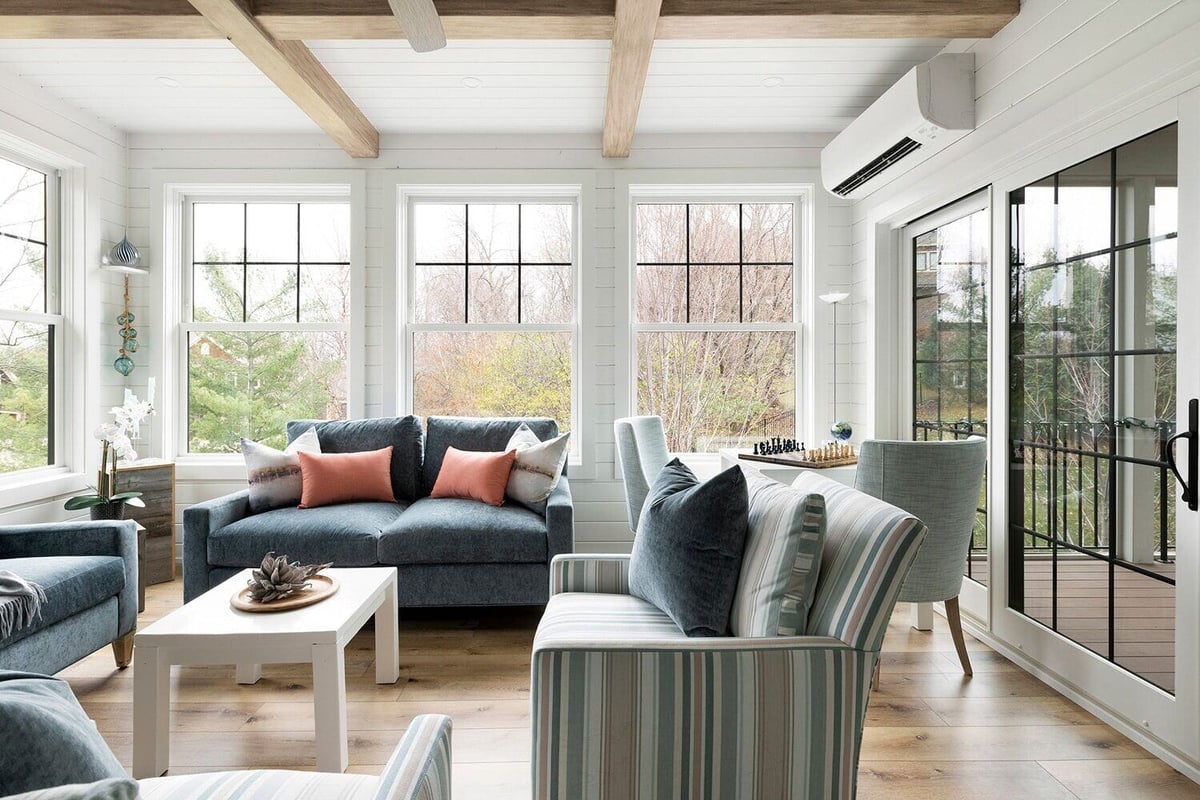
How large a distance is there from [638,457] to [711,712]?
2.13 m

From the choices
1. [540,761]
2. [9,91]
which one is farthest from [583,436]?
[9,91]

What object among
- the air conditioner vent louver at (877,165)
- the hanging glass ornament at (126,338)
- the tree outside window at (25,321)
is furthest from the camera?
the hanging glass ornament at (126,338)

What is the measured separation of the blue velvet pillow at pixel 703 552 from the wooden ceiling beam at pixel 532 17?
6.20 ft

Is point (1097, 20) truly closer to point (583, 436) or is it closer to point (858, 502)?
point (858, 502)

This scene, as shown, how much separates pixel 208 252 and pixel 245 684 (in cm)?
289

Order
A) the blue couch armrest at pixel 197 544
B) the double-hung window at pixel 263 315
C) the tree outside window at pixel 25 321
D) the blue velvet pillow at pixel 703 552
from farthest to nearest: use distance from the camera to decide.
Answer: the double-hung window at pixel 263 315
the tree outside window at pixel 25 321
the blue couch armrest at pixel 197 544
the blue velvet pillow at pixel 703 552

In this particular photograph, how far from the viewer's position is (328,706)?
1.96 metres

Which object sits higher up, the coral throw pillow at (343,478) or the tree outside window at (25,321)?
the tree outside window at (25,321)

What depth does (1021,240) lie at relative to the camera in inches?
111

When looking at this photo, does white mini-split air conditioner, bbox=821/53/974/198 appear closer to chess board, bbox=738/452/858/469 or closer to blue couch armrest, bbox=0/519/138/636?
chess board, bbox=738/452/858/469

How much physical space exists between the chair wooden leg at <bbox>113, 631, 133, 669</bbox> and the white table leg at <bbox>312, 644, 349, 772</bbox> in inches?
52.8

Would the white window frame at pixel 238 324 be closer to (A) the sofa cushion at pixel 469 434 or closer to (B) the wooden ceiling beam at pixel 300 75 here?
(B) the wooden ceiling beam at pixel 300 75

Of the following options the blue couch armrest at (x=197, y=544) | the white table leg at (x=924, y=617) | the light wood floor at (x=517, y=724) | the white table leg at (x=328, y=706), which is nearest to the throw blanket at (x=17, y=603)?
the light wood floor at (x=517, y=724)

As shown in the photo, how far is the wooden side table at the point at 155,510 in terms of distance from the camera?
12.8 ft
